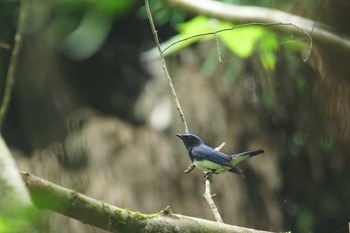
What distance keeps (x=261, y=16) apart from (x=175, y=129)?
95 cm

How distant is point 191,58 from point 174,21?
519 millimetres

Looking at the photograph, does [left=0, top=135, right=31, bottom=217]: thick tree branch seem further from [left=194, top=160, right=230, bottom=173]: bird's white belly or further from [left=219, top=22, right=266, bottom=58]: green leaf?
[left=219, top=22, right=266, bottom=58]: green leaf

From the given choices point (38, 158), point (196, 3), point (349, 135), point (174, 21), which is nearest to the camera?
point (196, 3)

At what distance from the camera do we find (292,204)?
8.70ft

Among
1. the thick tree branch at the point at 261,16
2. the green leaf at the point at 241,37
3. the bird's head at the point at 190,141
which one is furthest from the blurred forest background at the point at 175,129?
the bird's head at the point at 190,141

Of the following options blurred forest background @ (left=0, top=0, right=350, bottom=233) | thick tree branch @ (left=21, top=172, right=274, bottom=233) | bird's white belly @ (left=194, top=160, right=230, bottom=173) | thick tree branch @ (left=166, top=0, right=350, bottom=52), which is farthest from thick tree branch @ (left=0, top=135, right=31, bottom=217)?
blurred forest background @ (left=0, top=0, right=350, bottom=233)

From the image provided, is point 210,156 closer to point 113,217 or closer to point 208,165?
point 208,165

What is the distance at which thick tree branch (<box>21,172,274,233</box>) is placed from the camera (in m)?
0.83

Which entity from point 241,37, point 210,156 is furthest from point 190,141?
point 241,37

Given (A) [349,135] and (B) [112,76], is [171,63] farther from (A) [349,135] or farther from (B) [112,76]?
(A) [349,135]

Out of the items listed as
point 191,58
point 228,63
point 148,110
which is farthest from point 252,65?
point 148,110

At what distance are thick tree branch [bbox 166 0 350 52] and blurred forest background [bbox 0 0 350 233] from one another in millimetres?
279

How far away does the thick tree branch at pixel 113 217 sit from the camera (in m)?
0.83

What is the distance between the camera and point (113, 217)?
36.8 inches
